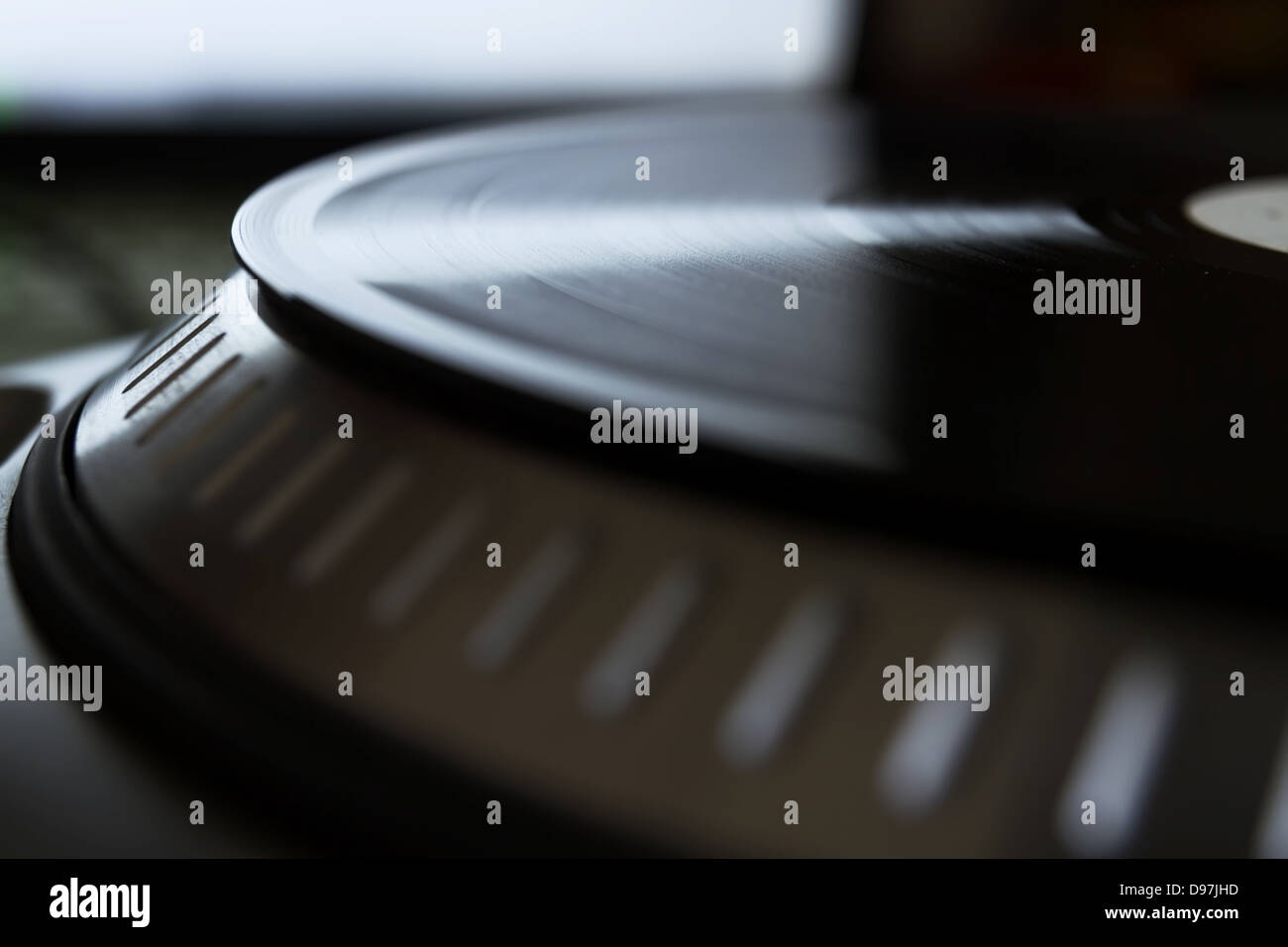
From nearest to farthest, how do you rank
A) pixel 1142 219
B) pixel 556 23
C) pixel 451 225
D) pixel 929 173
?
1. pixel 451 225
2. pixel 1142 219
3. pixel 929 173
4. pixel 556 23

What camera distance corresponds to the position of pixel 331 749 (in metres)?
0.29

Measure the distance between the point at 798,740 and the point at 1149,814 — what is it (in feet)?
0.24

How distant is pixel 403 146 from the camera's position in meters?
0.73

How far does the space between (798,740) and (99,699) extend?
0.18 m

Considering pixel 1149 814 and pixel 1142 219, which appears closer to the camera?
pixel 1149 814

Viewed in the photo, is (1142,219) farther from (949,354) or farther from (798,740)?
(798,740)

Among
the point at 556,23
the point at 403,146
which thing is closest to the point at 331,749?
the point at 403,146

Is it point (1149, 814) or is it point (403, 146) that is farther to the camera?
point (403, 146)

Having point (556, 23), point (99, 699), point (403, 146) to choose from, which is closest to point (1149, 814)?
point (99, 699)

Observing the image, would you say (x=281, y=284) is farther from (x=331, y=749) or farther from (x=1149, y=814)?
(x=1149, y=814)

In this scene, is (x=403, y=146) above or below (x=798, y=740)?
above

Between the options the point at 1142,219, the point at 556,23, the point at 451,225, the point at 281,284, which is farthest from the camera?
the point at 556,23
